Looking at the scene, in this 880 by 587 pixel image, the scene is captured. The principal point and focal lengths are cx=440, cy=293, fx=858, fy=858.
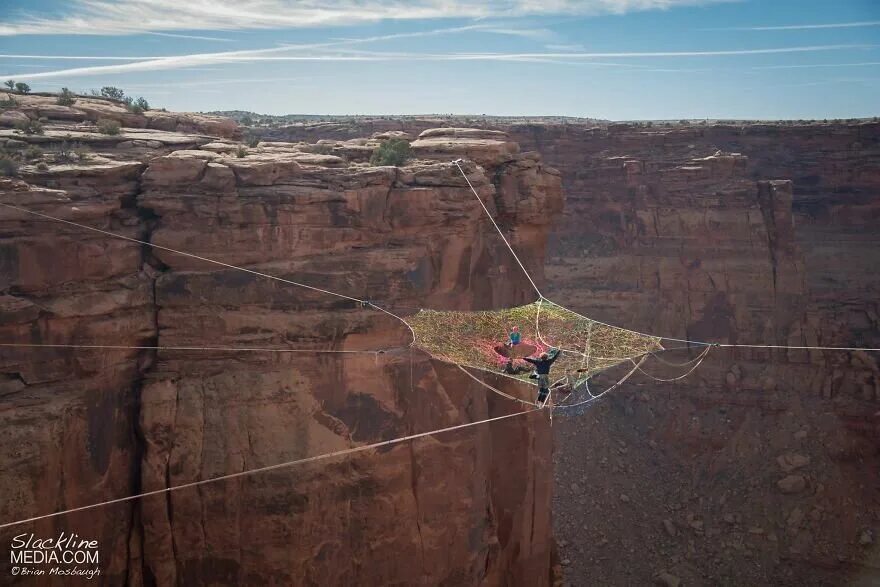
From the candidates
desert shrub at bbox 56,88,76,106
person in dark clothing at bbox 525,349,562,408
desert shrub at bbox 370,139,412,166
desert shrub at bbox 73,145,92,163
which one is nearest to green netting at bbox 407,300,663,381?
person in dark clothing at bbox 525,349,562,408

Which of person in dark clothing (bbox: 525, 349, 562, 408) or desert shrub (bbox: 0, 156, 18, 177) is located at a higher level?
desert shrub (bbox: 0, 156, 18, 177)

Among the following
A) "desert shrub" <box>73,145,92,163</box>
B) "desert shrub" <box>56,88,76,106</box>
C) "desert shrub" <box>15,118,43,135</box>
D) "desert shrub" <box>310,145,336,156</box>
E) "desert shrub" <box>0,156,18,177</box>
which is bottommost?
"desert shrub" <box>0,156,18,177</box>

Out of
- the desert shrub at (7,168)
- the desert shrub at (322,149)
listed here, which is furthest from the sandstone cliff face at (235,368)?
the desert shrub at (322,149)

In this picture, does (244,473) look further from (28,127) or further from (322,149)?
(322,149)

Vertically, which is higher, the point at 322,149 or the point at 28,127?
the point at 28,127

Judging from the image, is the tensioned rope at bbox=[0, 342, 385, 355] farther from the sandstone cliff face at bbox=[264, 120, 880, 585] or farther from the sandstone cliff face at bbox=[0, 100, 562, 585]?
the sandstone cliff face at bbox=[264, 120, 880, 585]

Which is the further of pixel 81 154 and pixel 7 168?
pixel 81 154

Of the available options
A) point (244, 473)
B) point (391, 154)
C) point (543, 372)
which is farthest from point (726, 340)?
point (244, 473)
